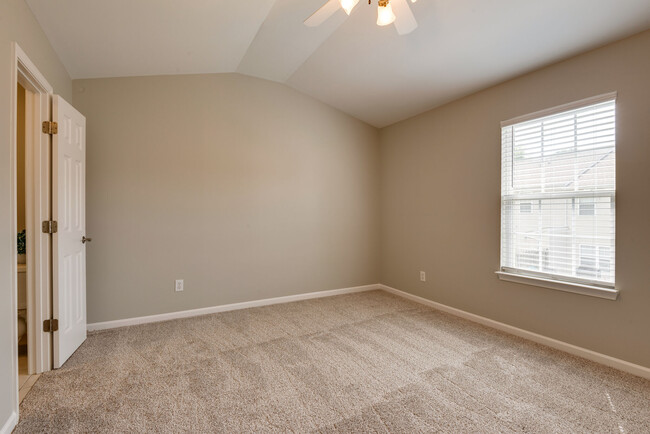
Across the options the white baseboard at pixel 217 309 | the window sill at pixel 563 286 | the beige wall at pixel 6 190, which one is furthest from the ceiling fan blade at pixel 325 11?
the white baseboard at pixel 217 309

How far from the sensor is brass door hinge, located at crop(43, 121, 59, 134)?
2.20 metres

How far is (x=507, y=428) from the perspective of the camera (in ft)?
5.37

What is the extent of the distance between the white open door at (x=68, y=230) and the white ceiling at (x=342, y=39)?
0.63 meters

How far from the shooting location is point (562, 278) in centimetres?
258

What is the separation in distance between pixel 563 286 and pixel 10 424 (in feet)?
12.3

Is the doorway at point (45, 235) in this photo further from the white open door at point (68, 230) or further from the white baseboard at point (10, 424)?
the white baseboard at point (10, 424)

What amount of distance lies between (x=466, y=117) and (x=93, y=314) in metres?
4.29

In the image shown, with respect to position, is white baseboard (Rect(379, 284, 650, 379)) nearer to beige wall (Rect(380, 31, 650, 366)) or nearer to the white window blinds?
beige wall (Rect(380, 31, 650, 366))

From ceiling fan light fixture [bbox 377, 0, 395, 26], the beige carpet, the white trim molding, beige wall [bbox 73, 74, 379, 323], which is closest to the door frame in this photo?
the beige carpet

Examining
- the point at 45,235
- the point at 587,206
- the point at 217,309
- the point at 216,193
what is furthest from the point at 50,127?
the point at 587,206

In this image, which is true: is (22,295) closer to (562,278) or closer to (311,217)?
(311,217)

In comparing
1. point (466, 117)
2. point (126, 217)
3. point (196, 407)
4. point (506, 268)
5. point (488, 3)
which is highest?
point (488, 3)

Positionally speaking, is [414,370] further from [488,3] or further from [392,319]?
[488,3]

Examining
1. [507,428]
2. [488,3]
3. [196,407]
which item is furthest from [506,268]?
[196,407]
